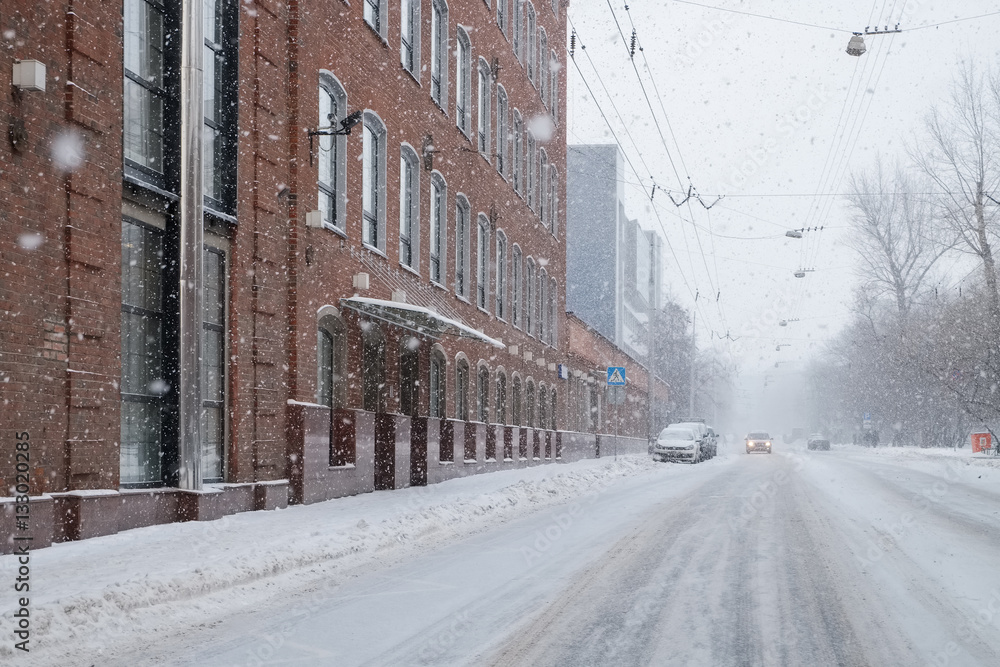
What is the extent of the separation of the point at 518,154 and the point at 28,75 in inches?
887

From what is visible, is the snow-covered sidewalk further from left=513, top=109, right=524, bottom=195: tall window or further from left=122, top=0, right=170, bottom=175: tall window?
left=513, top=109, right=524, bottom=195: tall window

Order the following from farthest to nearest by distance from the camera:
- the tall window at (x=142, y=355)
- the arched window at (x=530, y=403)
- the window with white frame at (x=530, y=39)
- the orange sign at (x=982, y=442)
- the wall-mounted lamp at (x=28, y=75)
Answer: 1. the orange sign at (x=982, y=442)
2. the window with white frame at (x=530, y=39)
3. the arched window at (x=530, y=403)
4. the tall window at (x=142, y=355)
5. the wall-mounted lamp at (x=28, y=75)

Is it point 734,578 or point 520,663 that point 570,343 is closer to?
A: point 734,578

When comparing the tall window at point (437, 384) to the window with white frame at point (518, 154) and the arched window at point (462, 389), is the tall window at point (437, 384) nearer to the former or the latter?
the arched window at point (462, 389)

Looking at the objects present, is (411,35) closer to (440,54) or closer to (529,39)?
(440,54)

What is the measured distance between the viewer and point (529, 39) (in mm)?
31594

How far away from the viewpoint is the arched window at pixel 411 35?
65.1 ft

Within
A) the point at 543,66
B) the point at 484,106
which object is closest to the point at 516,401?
the point at 484,106

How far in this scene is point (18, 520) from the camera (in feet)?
26.7

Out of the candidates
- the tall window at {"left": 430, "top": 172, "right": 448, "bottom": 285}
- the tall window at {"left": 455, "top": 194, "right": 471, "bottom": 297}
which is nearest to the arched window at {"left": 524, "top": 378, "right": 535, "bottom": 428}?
the tall window at {"left": 455, "top": 194, "right": 471, "bottom": 297}

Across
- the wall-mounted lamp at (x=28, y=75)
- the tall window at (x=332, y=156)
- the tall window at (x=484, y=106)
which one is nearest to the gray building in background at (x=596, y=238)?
the tall window at (x=484, y=106)

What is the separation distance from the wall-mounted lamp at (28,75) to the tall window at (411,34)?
1149cm

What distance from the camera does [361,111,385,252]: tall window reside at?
1775cm

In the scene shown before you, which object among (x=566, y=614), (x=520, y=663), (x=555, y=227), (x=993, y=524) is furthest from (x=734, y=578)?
(x=555, y=227)
